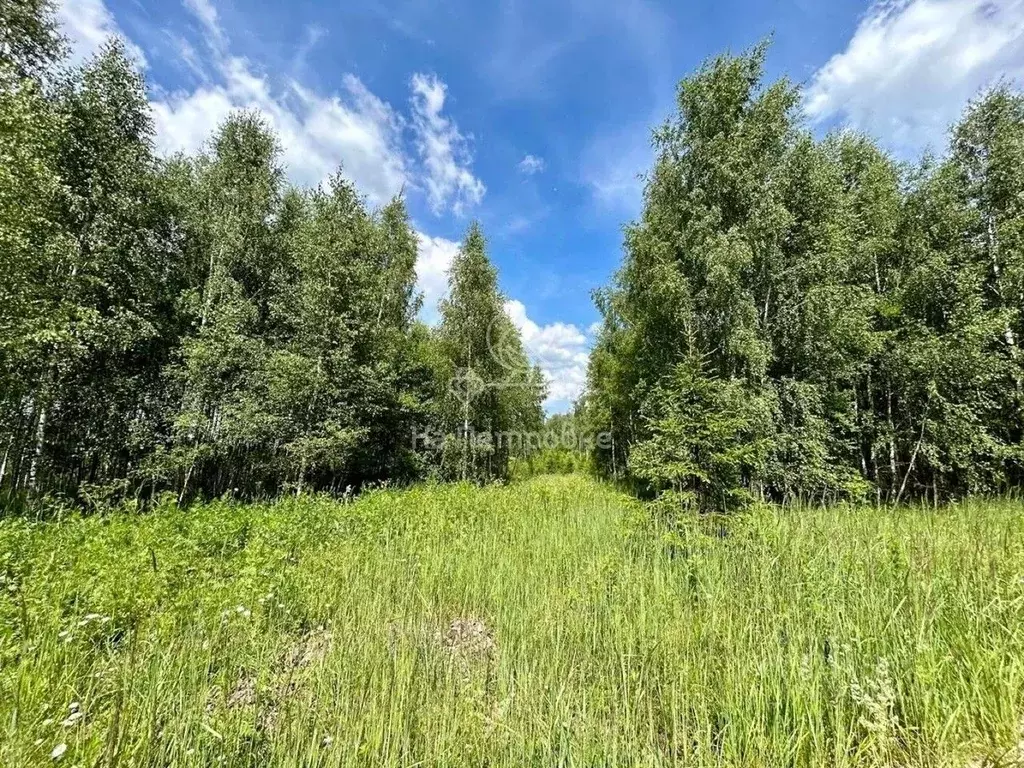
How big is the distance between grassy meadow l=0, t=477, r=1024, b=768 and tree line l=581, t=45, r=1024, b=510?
308 inches

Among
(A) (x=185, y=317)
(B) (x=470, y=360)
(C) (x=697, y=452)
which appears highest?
(A) (x=185, y=317)

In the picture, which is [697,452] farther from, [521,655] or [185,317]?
[185,317]

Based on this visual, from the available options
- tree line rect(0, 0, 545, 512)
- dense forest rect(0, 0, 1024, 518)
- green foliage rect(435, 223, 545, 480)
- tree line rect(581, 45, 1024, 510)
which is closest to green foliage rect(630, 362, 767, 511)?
dense forest rect(0, 0, 1024, 518)

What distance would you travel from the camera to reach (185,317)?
582 inches

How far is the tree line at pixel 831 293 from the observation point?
479 inches

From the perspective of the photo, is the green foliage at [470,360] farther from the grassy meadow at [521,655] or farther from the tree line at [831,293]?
the grassy meadow at [521,655]

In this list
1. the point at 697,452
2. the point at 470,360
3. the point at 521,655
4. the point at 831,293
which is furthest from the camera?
the point at 470,360

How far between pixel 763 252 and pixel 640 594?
42.7ft

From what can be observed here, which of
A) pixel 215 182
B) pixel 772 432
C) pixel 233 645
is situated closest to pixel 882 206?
pixel 772 432

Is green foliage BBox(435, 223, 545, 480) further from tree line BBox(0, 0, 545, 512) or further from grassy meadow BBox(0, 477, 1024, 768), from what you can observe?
grassy meadow BBox(0, 477, 1024, 768)

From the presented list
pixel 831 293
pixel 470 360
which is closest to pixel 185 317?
pixel 470 360

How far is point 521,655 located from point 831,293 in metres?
14.4

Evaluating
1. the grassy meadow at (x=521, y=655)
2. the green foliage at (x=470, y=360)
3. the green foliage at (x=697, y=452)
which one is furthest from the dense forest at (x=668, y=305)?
the grassy meadow at (x=521, y=655)

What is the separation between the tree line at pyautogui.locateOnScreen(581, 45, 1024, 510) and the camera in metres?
12.2
